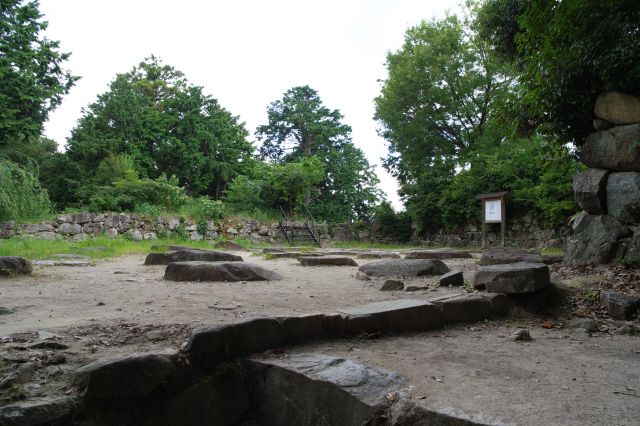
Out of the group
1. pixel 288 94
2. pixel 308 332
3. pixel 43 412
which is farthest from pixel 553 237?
pixel 288 94

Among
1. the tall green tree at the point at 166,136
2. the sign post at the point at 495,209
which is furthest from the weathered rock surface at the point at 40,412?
the tall green tree at the point at 166,136

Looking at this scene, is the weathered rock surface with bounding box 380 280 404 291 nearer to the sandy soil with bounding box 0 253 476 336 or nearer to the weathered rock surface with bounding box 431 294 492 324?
the sandy soil with bounding box 0 253 476 336

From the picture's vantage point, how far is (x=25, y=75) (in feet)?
49.0

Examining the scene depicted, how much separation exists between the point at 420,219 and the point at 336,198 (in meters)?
9.99

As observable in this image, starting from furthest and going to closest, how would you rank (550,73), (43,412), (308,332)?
(550,73)
(308,332)
(43,412)

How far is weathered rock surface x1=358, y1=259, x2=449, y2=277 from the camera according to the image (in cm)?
549

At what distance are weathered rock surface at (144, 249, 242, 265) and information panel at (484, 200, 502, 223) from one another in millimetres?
9700

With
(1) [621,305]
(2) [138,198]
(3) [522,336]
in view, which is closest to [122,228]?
(2) [138,198]

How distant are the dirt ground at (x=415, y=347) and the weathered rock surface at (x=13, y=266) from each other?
872 mm

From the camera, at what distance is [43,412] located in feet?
5.39

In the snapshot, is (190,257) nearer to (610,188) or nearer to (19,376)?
(19,376)

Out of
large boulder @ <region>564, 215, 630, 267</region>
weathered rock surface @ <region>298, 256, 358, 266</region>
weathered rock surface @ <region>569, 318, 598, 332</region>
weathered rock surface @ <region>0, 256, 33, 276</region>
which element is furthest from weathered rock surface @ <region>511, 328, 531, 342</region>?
weathered rock surface @ <region>0, 256, 33, 276</region>

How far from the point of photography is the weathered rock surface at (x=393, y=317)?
2709 millimetres

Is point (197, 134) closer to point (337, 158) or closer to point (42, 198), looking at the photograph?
point (337, 158)
